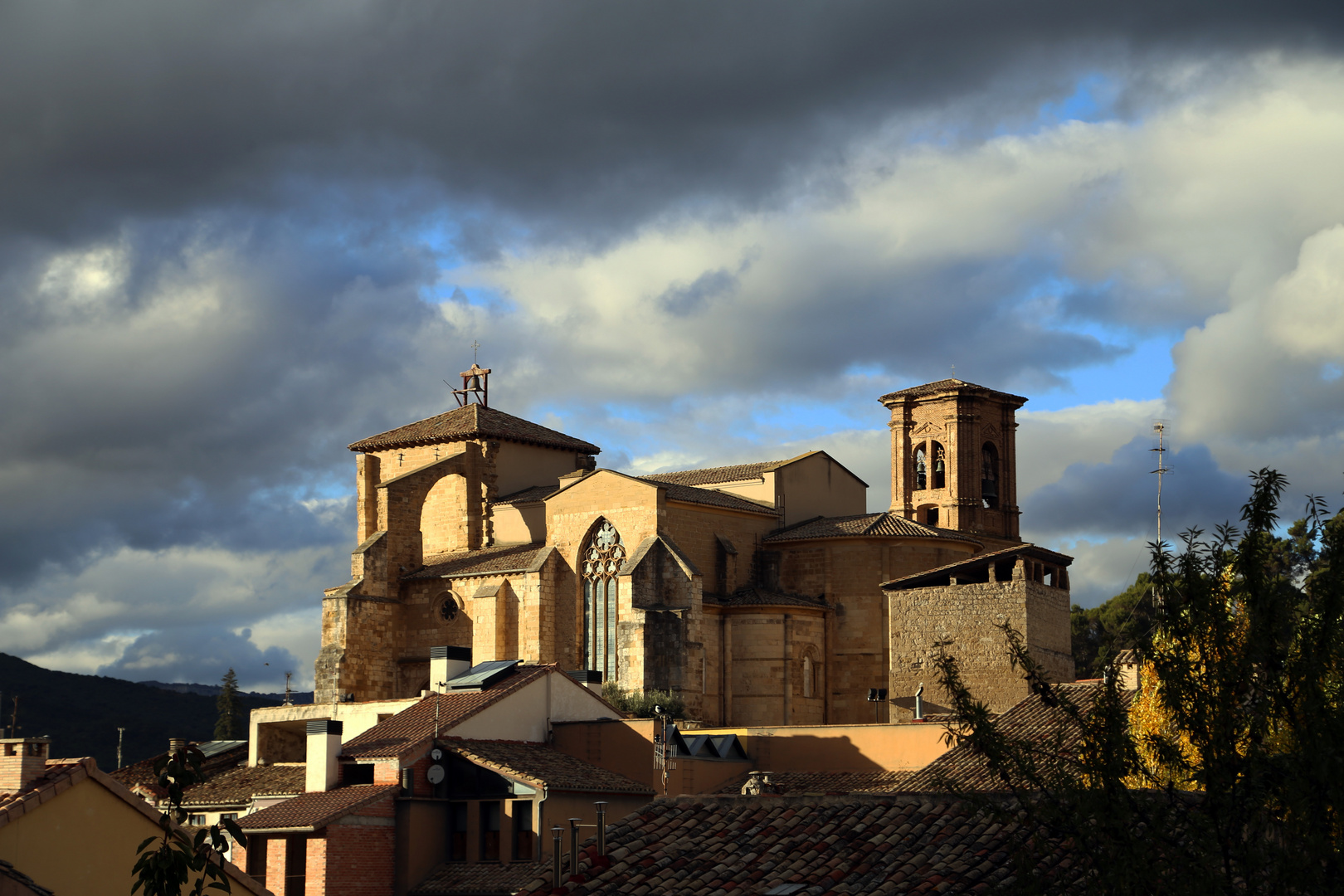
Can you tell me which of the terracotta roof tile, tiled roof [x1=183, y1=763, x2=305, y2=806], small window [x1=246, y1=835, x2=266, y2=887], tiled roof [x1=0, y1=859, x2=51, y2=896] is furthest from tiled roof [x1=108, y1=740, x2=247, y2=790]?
tiled roof [x1=0, y1=859, x2=51, y2=896]

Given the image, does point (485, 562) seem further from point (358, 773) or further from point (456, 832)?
point (456, 832)

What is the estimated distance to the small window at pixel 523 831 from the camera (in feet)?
88.3

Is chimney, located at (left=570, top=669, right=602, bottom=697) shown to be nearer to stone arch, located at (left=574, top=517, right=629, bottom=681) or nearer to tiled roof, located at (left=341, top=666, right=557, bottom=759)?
tiled roof, located at (left=341, top=666, right=557, bottom=759)

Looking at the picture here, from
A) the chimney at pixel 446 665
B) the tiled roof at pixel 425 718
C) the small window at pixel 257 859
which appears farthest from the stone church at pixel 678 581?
the small window at pixel 257 859

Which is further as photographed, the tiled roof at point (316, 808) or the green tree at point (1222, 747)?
the tiled roof at point (316, 808)

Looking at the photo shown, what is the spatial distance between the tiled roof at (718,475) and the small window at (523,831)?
75.5ft

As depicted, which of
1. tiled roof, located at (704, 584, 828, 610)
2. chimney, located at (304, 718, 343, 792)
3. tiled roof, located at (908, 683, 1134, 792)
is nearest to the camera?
tiled roof, located at (908, 683, 1134, 792)

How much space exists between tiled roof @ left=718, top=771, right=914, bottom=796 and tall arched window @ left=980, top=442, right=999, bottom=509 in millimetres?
25636

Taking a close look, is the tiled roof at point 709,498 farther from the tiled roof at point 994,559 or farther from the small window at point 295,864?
the small window at point 295,864

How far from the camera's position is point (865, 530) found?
45969 millimetres

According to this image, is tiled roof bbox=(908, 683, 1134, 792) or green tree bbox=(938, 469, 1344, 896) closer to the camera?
green tree bbox=(938, 469, 1344, 896)

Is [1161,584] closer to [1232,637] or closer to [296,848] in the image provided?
[1232,637]

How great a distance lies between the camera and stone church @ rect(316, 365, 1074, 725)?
129 ft

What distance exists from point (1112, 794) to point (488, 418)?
152 ft
